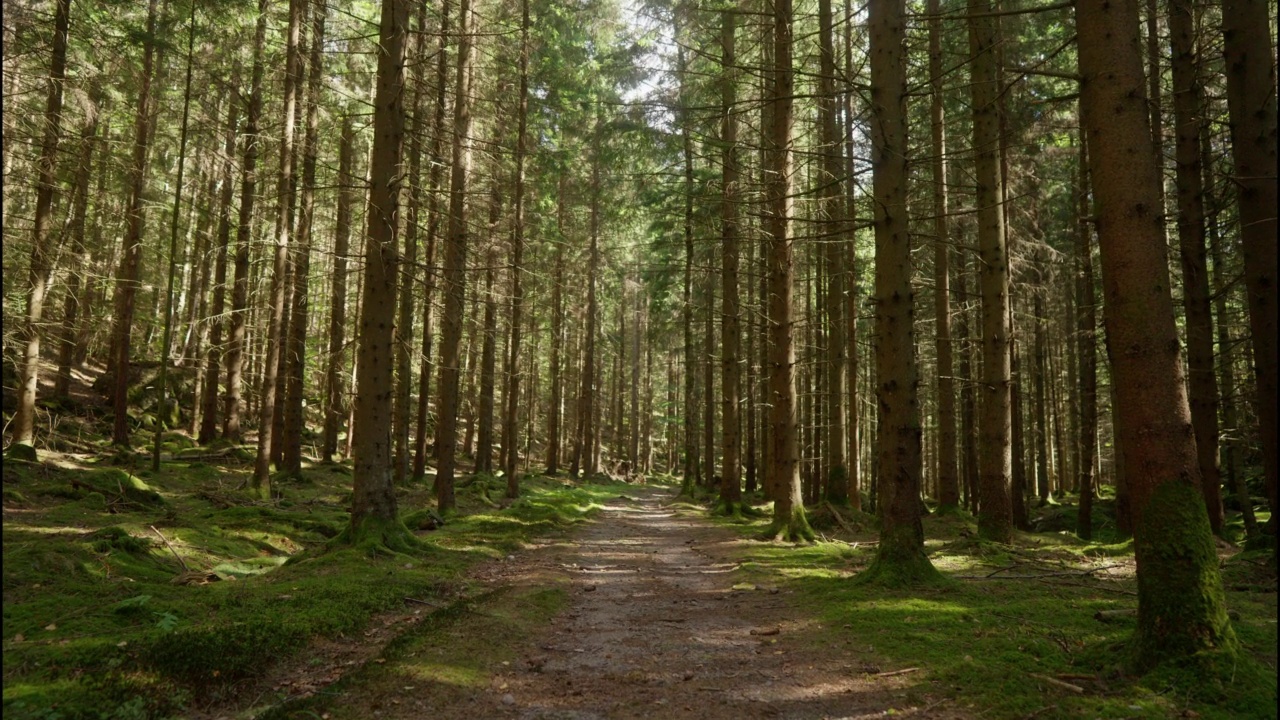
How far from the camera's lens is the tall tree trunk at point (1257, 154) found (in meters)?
7.84

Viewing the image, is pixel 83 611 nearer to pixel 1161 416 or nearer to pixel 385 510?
pixel 385 510

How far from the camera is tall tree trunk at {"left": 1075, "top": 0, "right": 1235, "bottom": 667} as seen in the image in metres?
4.38

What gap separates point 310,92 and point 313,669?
16.6 metres

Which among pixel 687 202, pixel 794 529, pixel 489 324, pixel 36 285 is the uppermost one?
pixel 687 202

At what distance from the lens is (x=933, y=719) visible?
420 cm

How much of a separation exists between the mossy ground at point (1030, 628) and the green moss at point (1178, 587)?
122 mm

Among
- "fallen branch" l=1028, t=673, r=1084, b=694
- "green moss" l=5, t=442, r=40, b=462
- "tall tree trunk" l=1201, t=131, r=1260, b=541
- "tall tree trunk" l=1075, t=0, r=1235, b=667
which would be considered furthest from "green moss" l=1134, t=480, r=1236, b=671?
"green moss" l=5, t=442, r=40, b=462

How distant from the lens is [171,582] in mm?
6828

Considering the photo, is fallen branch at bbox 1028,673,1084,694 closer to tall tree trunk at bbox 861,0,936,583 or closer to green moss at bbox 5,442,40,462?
tall tree trunk at bbox 861,0,936,583

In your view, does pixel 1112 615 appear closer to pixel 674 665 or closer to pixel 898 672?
pixel 898 672

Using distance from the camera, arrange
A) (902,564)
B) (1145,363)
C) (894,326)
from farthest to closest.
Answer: (894,326) → (902,564) → (1145,363)

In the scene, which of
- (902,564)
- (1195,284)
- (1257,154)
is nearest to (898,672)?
(902,564)

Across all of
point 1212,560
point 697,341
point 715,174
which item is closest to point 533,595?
point 1212,560

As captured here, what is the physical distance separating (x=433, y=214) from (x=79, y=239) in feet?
33.5
